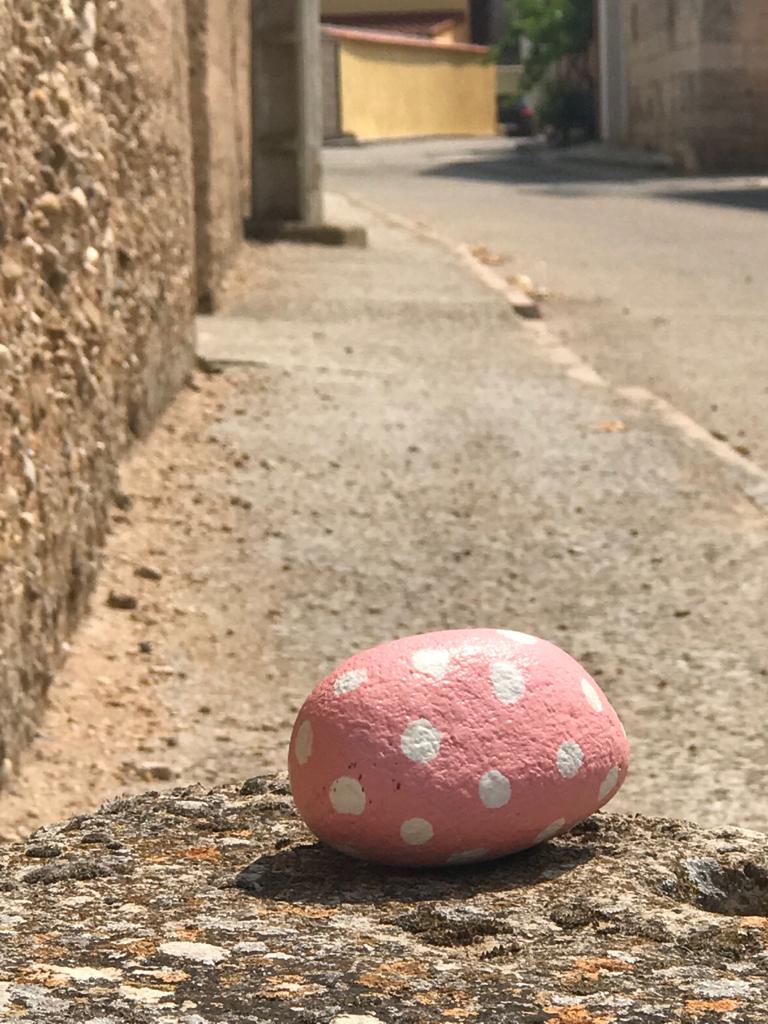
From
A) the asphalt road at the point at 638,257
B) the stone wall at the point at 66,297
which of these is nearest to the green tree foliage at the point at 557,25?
the asphalt road at the point at 638,257

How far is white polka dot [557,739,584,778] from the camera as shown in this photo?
106 inches

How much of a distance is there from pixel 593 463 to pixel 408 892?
4194 mm

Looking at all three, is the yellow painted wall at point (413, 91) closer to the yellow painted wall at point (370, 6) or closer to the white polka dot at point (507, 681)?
the yellow painted wall at point (370, 6)

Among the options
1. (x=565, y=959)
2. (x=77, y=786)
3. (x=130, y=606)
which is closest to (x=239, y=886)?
(x=565, y=959)

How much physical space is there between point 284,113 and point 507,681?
10.9m

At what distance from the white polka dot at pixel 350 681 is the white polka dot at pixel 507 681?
20 centimetres

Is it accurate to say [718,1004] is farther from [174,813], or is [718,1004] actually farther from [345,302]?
[345,302]

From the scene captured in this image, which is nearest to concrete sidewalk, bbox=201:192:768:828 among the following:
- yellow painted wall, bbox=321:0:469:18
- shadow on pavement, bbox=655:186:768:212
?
shadow on pavement, bbox=655:186:768:212

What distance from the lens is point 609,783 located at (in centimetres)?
280

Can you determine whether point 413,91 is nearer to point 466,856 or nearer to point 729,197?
point 729,197

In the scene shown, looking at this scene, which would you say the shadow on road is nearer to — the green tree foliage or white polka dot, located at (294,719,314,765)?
the green tree foliage

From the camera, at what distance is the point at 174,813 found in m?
3.04

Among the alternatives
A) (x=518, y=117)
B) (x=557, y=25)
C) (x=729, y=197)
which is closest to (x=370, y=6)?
(x=518, y=117)

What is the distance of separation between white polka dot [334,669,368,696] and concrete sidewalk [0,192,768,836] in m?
1.26
